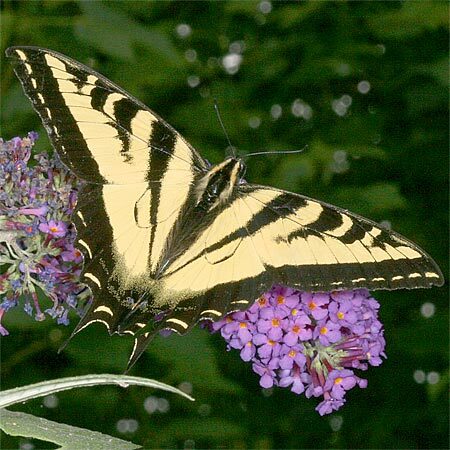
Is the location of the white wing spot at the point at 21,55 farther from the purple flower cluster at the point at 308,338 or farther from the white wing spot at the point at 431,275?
the white wing spot at the point at 431,275

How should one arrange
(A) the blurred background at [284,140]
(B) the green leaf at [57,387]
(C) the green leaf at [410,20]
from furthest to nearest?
(C) the green leaf at [410,20]
(A) the blurred background at [284,140]
(B) the green leaf at [57,387]

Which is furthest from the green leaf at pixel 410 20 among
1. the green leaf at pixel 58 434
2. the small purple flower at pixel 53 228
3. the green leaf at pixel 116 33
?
the green leaf at pixel 58 434

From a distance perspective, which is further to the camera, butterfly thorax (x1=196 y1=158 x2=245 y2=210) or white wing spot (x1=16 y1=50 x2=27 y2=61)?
butterfly thorax (x1=196 y1=158 x2=245 y2=210)

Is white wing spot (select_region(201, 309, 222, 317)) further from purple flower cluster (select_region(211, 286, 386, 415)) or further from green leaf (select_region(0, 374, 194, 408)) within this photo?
green leaf (select_region(0, 374, 194, 408))

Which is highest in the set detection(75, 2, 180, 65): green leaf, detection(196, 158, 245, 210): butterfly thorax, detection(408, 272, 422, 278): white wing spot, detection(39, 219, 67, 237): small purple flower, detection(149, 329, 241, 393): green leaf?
detection(75, 2, 180, 65): green leaf

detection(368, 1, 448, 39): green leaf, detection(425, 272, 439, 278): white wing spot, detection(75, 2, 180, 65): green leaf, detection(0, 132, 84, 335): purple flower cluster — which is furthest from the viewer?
detection(368, 1, 448, 39): green leaf

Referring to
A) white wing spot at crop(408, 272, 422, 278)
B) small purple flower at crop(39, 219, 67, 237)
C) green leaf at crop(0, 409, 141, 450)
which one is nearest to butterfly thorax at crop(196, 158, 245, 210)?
small purple flower at crop(39, 219, 67, 237)

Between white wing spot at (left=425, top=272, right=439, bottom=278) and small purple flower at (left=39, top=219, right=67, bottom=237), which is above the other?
small purple flower at (left=39, top=219, right=67, bottom=237)

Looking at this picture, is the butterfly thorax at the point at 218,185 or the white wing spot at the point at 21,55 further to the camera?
the butterfly thorax at the point at 218,185
